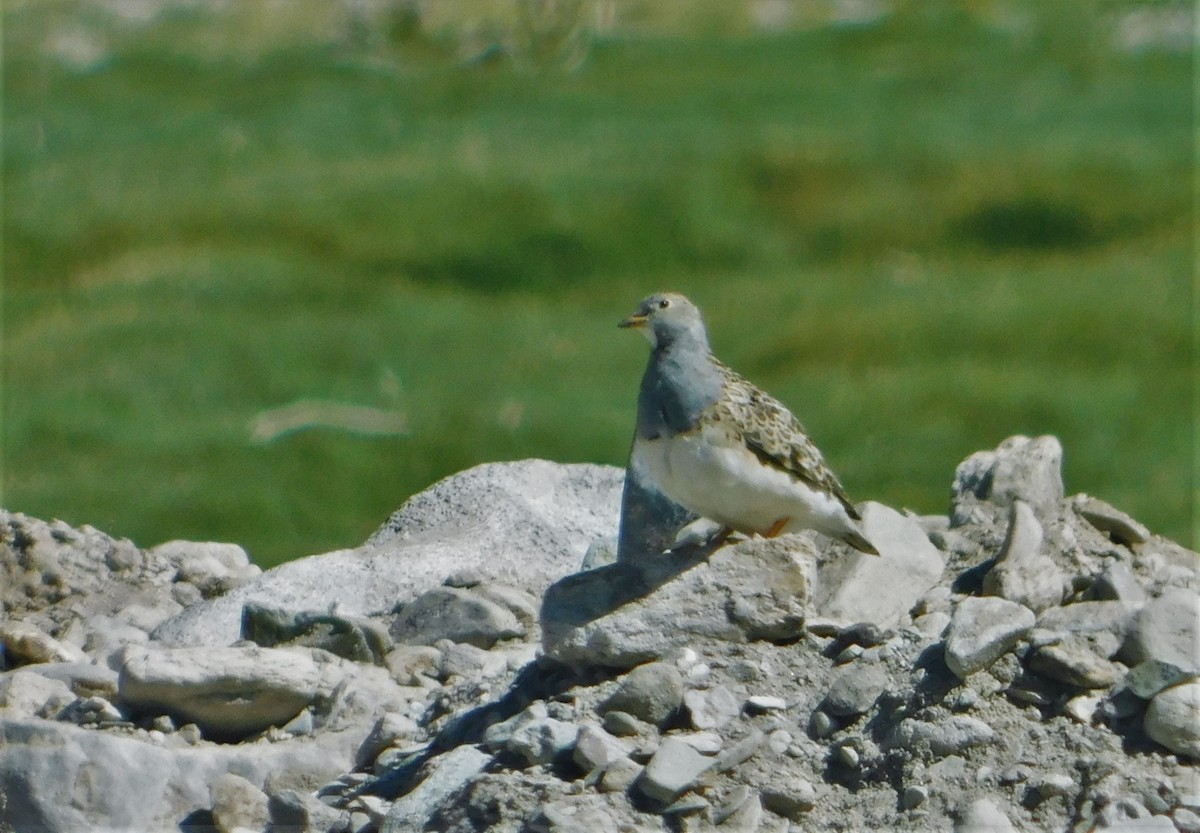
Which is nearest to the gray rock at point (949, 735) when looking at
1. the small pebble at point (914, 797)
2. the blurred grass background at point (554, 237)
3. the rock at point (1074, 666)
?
the small pebble at point (914, 797)

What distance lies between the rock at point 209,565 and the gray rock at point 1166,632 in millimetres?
3783

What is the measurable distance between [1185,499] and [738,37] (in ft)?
44.5

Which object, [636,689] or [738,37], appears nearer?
[636,689]

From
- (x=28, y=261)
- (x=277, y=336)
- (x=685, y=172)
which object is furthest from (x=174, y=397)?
(x=685, y=172)

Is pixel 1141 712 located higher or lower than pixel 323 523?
higher

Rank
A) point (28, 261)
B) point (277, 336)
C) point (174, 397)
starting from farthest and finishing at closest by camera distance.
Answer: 1. point (28, 261)
2. point (277, 336)
3. point (174, 397)

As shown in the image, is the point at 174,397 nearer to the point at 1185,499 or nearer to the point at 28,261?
the point at 28,261

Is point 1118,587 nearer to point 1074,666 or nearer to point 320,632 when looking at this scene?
point 1074,666

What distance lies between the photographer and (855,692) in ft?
22.1

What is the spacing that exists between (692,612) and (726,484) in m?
0.50

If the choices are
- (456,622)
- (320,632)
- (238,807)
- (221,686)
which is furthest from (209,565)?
(238,807)

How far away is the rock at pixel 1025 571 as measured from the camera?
7.29 meters

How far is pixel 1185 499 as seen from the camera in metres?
15.0

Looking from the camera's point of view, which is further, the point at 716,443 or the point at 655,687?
the point at 716,443
